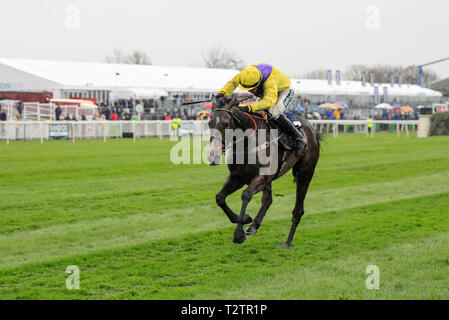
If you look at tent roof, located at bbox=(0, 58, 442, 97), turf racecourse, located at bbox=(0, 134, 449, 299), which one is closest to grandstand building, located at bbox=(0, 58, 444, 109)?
tent roof, located at bbox=(0, 58, 442, 97)

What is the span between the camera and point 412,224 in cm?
854

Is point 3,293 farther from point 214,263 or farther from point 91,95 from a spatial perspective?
point 91,95

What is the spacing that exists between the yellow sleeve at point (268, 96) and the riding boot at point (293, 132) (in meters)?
0.40

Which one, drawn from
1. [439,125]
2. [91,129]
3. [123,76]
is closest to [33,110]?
[91,129]

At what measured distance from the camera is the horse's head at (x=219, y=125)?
631 centimetres

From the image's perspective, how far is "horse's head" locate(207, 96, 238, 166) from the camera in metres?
6.31

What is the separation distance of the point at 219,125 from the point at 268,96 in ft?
2.80

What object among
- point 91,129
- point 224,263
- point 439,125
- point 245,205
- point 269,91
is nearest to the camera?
point 224,263

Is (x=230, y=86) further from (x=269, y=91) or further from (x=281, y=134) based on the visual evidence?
(x=281, y=134)

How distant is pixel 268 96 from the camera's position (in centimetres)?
698

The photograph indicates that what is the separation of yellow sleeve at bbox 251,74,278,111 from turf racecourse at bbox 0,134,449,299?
1.32 metres

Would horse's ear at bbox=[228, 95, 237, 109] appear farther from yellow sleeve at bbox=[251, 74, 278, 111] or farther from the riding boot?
the riding boot

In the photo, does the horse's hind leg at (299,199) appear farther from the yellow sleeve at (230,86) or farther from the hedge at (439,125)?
the hedge at (439,125)

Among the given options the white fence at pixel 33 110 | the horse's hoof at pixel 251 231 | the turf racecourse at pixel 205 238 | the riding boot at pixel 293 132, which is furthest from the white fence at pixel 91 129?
the horse's hoof at pixel 251 231
